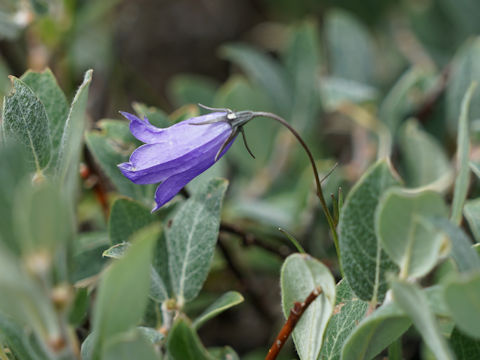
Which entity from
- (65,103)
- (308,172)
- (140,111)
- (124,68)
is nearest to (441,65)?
(308,172)

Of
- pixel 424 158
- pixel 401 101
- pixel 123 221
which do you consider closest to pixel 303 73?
pixel 401 101

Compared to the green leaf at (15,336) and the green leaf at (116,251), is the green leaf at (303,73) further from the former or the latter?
the green leaf at (15,336)

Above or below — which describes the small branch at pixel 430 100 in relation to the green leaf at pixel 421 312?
below

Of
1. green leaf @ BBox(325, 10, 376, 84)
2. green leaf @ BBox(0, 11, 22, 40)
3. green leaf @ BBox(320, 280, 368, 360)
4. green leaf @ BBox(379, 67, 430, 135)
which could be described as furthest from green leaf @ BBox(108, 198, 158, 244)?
green leaf @ BBox(325, 10, 376, 84)

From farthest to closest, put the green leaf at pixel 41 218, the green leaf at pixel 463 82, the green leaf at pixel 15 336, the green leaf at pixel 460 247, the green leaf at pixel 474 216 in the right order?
the green leaf at pixel 463 82, the green leaf at pixel 474 216, the green leaf at pixel 15 336, the green leaf at pixel 460 247, the green leaf at pixel 41 218

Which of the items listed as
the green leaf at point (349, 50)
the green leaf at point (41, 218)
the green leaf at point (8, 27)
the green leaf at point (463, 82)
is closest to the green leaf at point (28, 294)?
the green leaf at point (41, 218)

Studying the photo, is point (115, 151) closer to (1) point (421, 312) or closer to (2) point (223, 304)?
(2) point (223, 304)

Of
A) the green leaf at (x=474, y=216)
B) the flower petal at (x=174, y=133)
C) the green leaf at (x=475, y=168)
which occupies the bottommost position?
the green leaf at (x=474, y=216)
